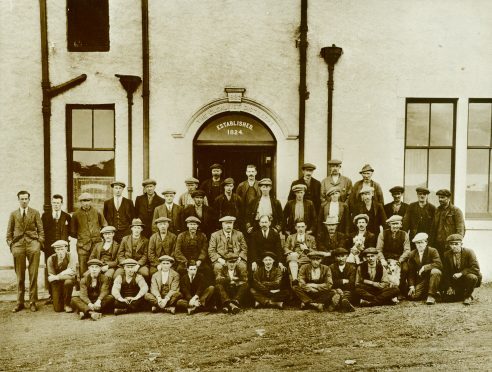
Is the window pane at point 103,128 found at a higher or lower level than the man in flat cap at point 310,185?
higher

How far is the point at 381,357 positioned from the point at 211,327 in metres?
2.39

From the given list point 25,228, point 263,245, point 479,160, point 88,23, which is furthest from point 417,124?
point 25,228

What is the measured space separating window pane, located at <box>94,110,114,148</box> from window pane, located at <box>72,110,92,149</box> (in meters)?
0.12

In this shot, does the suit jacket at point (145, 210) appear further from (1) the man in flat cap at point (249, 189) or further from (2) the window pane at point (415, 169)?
(2) the window pane at point (415, 169)

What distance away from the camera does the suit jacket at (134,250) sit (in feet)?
28.0

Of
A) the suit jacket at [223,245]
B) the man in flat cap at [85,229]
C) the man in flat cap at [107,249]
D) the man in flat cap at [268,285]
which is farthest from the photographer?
the man in flat cap at [85,229]

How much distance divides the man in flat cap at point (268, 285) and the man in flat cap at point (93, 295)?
228 centimetres

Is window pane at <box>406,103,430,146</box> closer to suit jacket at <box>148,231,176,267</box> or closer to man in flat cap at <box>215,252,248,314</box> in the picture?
man in flat cap at <box>215,252,248,314</box>

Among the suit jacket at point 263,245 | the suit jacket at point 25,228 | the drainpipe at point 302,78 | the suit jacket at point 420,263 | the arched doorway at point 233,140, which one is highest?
the drainpipe at point 302,78

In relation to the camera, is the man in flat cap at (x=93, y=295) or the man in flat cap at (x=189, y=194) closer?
the man in flat cap at (x=93, y=295)

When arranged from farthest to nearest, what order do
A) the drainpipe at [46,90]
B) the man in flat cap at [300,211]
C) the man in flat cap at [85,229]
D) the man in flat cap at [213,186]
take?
the drainpipe at [46,90]
the man in flat cap at [213,186]
the man in flat cap at [300,211]
the man in flat cap at [85,229]

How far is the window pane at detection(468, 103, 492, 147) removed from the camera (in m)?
10.3

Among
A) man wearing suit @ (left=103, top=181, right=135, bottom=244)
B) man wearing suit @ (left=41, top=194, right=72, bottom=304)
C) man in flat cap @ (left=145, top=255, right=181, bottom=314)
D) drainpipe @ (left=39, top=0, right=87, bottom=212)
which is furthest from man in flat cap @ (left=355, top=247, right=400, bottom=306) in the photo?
drainpipe @ (left=39, top=0, right=87, bottom=212)

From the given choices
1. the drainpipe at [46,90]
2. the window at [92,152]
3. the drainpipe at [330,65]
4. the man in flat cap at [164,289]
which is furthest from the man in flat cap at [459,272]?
the drainpipe at [46,90]
